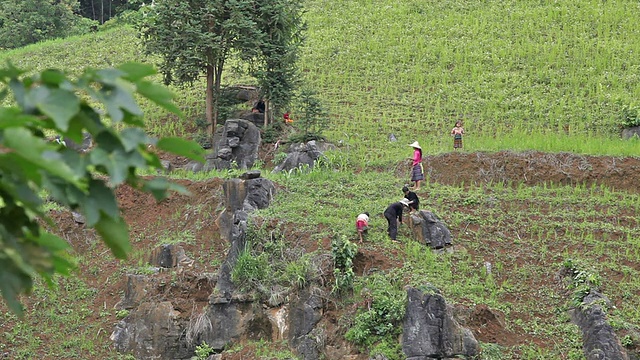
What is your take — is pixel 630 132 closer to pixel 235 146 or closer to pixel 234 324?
pixel 235 146

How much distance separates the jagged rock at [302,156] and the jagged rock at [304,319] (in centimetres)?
597

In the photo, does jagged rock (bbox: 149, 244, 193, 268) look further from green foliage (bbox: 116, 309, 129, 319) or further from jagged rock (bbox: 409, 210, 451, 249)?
jagged rock (bbox: 409, 210, 451, 249)

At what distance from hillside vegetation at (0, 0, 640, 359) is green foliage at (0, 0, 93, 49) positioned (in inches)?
442

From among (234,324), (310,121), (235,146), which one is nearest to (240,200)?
(234,324)

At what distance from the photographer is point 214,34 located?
21.8m

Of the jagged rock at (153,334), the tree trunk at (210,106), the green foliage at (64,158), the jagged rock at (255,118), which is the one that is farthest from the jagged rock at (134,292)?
the green foliage at (64,158)

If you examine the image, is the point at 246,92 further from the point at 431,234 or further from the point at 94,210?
the point at 94,210

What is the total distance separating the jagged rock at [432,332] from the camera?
13.1 metres

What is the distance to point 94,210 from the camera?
2525mm

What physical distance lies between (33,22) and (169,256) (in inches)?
1180

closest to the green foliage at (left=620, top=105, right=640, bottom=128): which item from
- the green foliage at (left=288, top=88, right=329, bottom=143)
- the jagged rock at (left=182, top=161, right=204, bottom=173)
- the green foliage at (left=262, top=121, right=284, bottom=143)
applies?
the green foliage at (left=288, top=88, right=329, bottom=143)

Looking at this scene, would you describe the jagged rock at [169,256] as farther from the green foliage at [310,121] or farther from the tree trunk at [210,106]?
the tree trunk at [210,106]

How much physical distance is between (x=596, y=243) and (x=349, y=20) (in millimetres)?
20108

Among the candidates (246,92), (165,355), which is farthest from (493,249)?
(246,92)
